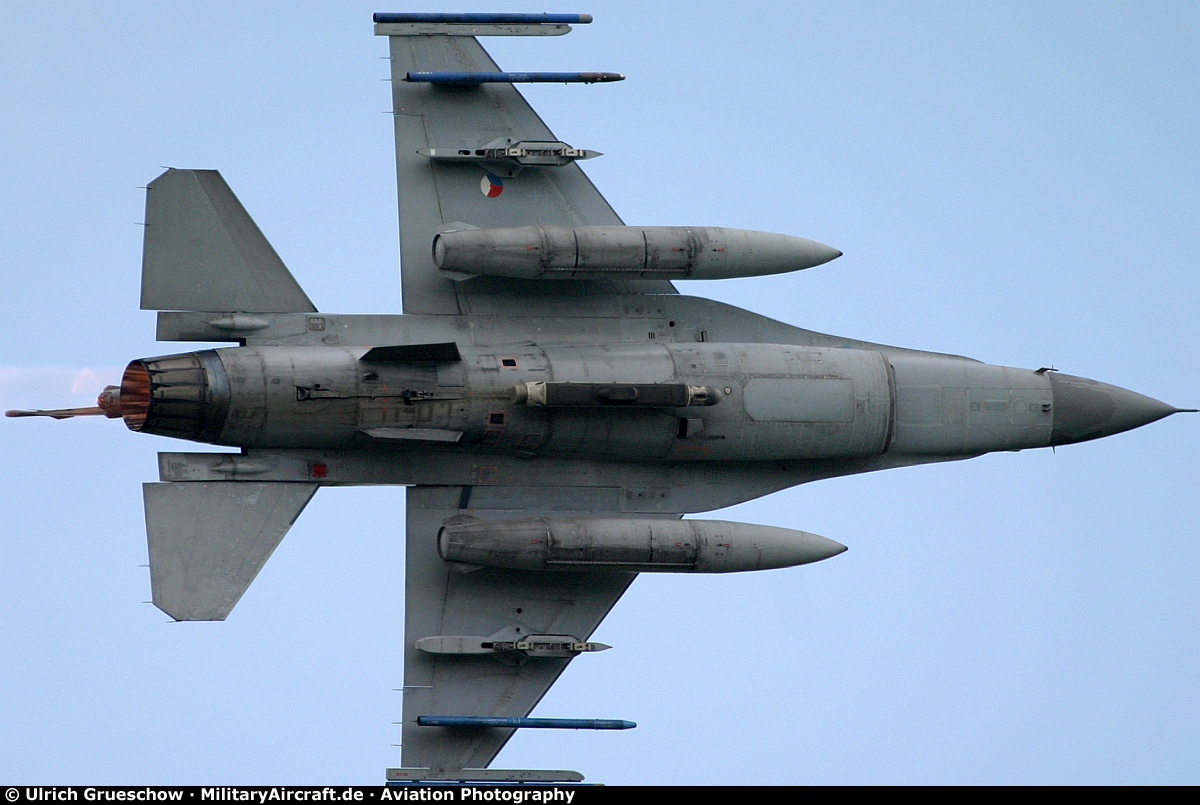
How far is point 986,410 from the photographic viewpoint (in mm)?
25922

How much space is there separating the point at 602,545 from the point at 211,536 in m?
4.34

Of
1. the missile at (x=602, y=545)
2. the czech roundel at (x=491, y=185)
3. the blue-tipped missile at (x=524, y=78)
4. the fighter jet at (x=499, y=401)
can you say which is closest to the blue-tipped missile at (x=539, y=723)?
the fighter jet at (x=499, y=401)

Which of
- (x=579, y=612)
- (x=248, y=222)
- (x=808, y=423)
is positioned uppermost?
(x=248, y=222)

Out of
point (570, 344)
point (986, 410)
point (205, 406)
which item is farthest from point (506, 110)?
point (986, 410)

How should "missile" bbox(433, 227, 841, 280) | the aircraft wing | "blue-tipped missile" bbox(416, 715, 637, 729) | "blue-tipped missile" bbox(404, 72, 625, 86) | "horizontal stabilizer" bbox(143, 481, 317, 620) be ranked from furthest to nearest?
"blue-tipped missile" bbox(404, 72, 625, 86), the aircraft wing, "blue-tipped missile" bbox(416, 715, 637, 729), "missile" bbox(433, 227, 841, 280), "horizontal stabilizer" bbox(143, 481, 317, 620)

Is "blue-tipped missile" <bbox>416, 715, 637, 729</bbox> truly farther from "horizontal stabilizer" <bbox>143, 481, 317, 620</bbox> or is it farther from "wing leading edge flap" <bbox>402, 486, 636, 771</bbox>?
"horizontal stabilizer" <bbox>143, 481, 317, 620</bbox>

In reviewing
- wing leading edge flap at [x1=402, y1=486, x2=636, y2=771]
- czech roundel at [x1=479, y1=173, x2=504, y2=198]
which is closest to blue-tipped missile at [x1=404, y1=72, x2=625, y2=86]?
czech roundel at [x1=479, y1=173, x2=504, y2=198]

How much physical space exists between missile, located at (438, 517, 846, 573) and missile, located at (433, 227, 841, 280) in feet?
9.23

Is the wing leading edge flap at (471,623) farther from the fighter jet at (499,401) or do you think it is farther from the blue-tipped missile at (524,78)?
the blue-tipped missile at (524,78)

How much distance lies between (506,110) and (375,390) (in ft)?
12.9

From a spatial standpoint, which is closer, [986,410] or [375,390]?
[375,390]

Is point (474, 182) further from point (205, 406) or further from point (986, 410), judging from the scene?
point (986, 410)

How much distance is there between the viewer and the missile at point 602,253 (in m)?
24.3

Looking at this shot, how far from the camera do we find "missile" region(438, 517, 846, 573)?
2414cm
